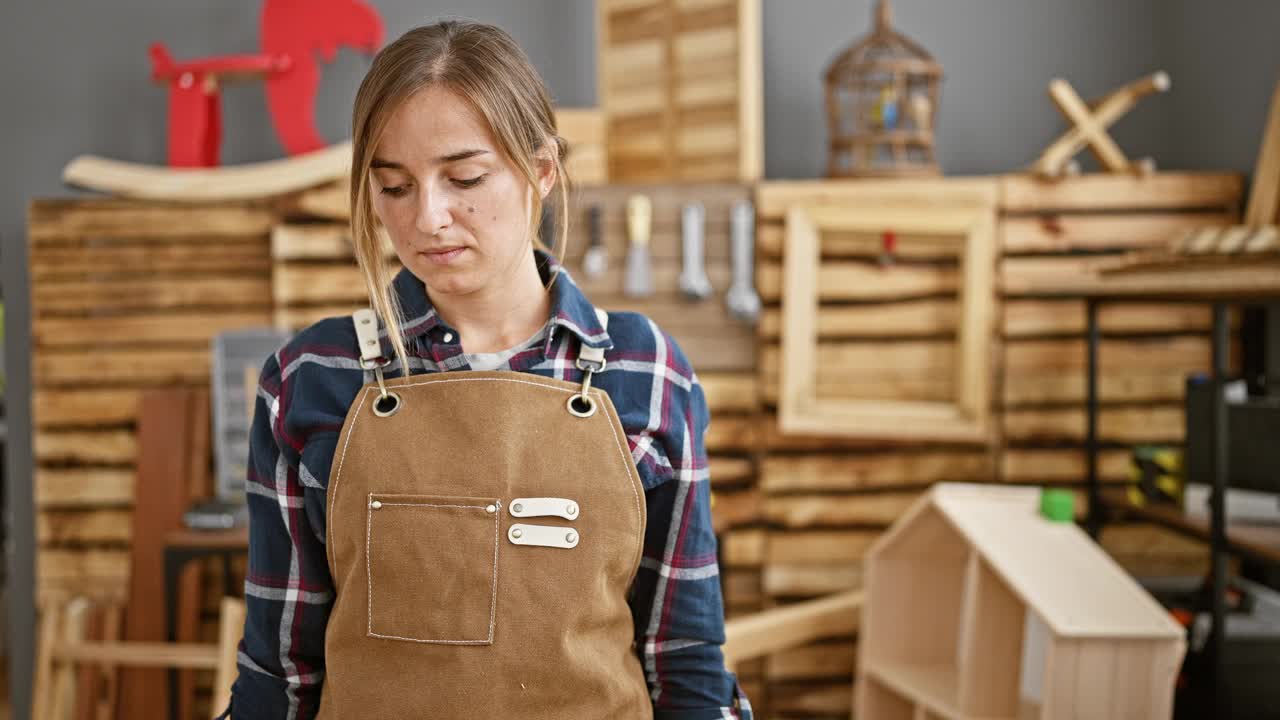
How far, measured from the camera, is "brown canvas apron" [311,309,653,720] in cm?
128

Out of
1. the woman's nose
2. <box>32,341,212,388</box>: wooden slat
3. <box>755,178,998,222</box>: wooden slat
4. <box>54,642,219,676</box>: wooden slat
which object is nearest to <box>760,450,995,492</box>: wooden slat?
<box>755,178,998,222</box>: wooden slat

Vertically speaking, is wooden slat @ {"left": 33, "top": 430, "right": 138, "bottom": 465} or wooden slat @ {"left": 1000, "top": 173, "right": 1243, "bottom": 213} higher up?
wooden slat @ {"left": 1000, "top": 173, "right": 1243, "bottom": 213}

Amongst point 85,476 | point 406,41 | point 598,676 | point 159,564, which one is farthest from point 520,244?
point 85,476

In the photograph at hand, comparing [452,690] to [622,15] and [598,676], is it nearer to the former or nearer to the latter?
[598,676]

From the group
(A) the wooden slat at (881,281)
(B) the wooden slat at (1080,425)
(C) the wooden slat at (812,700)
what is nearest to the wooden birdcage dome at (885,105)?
(A) the wooden slat at (881,281)

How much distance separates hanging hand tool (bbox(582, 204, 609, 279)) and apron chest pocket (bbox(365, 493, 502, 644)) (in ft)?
8.14

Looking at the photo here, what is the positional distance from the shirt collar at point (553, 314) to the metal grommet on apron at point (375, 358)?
0.14 feet

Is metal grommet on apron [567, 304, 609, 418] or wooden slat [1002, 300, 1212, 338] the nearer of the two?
metal grommet on apron [567, 304, 609, 418]

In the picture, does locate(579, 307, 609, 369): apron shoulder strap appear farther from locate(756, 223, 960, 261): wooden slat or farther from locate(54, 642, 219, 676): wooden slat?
locate(54, 642, 219, 676): wooden slat

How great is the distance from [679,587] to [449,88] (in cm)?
71

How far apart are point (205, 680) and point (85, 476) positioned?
879 mm

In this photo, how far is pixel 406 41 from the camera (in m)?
1.28

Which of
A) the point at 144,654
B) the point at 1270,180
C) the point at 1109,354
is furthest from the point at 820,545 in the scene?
the point at 144,654

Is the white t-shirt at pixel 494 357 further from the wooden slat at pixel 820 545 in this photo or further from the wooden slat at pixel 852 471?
the wooden slat at pixel 820 545
